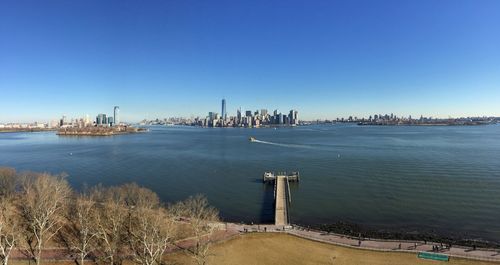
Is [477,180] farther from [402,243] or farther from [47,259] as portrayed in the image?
[47,259]

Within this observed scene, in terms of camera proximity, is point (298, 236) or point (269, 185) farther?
point (269, 185)

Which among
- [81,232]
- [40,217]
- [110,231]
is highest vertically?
[40,217]

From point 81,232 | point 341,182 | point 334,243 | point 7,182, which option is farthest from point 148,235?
point 341,182

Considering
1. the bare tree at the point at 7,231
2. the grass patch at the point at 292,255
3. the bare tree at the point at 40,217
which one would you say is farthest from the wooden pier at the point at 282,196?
the bare tree at the point at 7,231

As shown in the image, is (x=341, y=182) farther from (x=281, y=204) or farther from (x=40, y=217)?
(x=40, y=217)

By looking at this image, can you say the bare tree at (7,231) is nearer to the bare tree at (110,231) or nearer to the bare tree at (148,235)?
the bare tree at (110,231)

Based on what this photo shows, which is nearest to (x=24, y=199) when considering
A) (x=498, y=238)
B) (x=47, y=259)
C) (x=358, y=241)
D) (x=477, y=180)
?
(x=47, y=259)

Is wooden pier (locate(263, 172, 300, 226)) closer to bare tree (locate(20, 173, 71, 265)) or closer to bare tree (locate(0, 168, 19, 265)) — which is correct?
bare tree (locate(20, 173, 71, 265))
